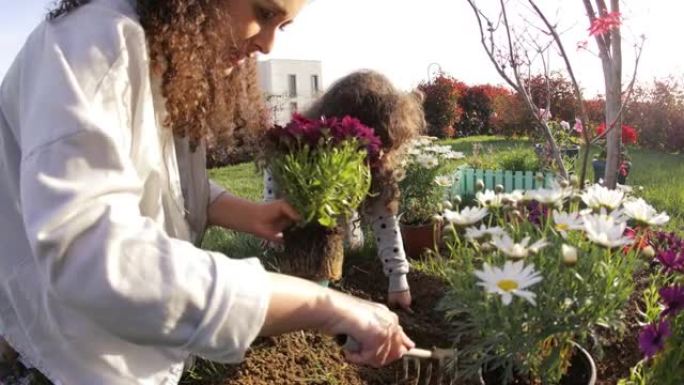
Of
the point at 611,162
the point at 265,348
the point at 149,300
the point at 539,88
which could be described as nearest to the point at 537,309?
the point at 149,300

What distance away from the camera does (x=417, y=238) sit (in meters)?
3.66

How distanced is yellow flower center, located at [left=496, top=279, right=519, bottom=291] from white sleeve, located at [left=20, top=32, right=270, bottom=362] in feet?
1.86

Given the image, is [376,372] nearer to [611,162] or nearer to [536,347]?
[536,347]

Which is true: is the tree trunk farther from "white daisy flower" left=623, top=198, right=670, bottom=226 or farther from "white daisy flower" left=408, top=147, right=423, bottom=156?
"white daisy flower" left=623, top=198, right=670, bottom=226

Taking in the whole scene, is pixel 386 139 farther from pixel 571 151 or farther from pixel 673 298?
pixel 571 151

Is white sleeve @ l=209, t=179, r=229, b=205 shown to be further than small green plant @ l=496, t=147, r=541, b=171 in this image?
No

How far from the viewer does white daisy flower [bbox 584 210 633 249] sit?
1200 mm

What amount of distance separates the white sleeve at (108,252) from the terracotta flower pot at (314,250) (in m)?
1.57

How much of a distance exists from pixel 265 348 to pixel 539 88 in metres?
9.12

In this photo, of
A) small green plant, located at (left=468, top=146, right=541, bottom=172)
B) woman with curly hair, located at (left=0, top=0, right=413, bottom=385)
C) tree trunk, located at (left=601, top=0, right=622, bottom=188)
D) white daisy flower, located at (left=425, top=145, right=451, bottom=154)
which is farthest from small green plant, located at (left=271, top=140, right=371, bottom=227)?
small green plant, located at (left=468, top=146, right=541, bottom=172)

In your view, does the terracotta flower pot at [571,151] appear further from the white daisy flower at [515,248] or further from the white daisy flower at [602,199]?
the white daisy flower at [515,248]

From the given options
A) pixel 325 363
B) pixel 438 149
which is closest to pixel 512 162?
pixel 438 149

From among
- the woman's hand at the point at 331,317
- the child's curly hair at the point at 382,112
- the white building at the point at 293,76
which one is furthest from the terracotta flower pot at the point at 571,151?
the white building at the point at 293,76

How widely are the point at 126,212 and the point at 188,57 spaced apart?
352 millimetres
